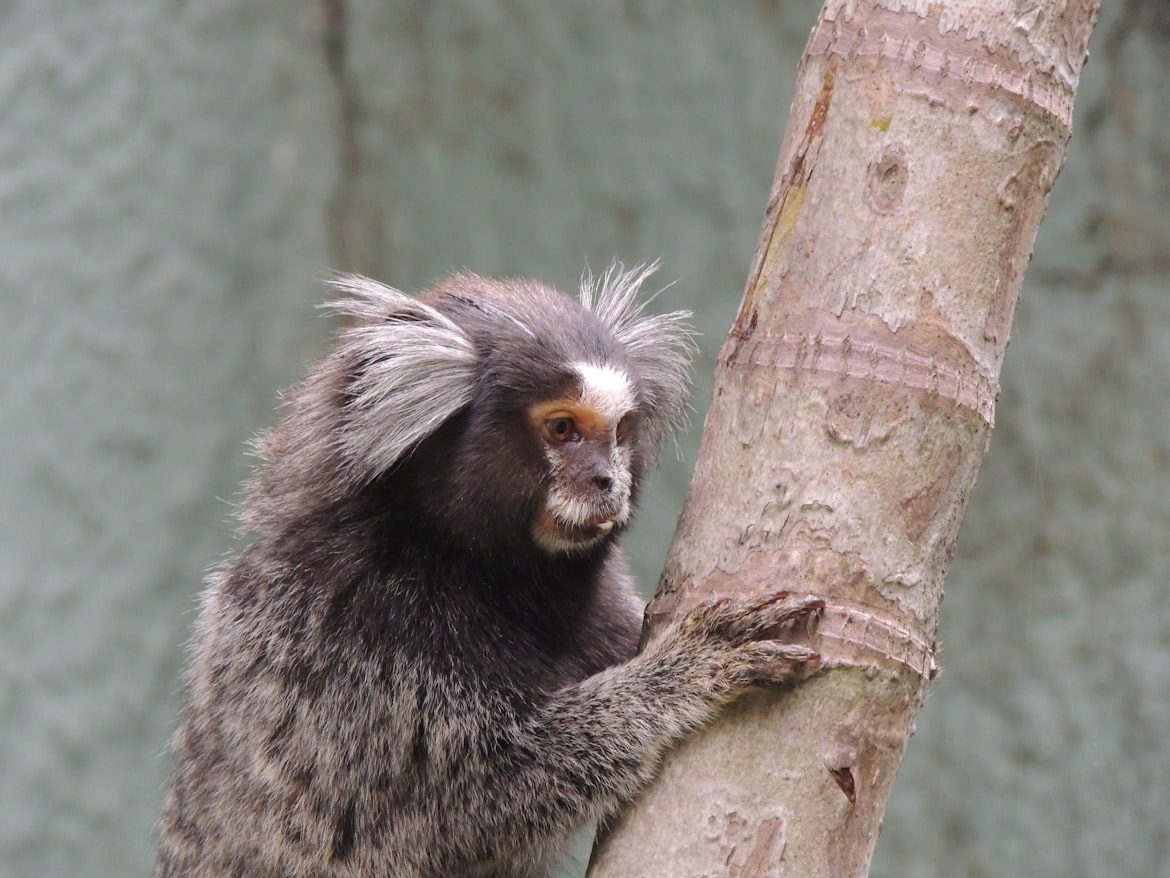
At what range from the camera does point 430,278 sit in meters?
6.11

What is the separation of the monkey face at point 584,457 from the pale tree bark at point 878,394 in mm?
557

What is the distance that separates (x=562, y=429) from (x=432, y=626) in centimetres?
55

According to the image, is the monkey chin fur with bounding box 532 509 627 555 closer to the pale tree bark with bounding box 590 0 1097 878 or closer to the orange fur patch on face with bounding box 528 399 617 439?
the orange fur patch on face with bounding box 528 399 617 439

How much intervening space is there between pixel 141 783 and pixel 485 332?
3573 millimetres

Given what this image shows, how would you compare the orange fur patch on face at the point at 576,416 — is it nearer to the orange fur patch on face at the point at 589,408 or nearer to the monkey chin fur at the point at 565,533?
the orange fur patch on face at the point at 589,408

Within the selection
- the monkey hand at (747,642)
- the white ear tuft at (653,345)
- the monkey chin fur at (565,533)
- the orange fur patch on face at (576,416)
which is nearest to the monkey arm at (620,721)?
the monkey hand at (747,642)

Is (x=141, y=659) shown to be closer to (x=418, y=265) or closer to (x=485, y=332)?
(x=418, y=265)

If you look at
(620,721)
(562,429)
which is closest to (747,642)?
(620,721)

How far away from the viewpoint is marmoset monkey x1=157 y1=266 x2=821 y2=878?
304cm

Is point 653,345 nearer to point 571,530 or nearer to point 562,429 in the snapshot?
point 562,429

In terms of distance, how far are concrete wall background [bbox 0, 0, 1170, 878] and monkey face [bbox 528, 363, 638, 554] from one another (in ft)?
8.90

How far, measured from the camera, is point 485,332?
130 inches

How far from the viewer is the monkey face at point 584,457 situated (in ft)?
10.4

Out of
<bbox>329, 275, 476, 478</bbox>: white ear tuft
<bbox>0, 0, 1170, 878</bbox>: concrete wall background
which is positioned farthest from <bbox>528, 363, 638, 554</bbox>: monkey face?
<bbox>0, 0, 1170, 878</bbox>: concrete wall background
